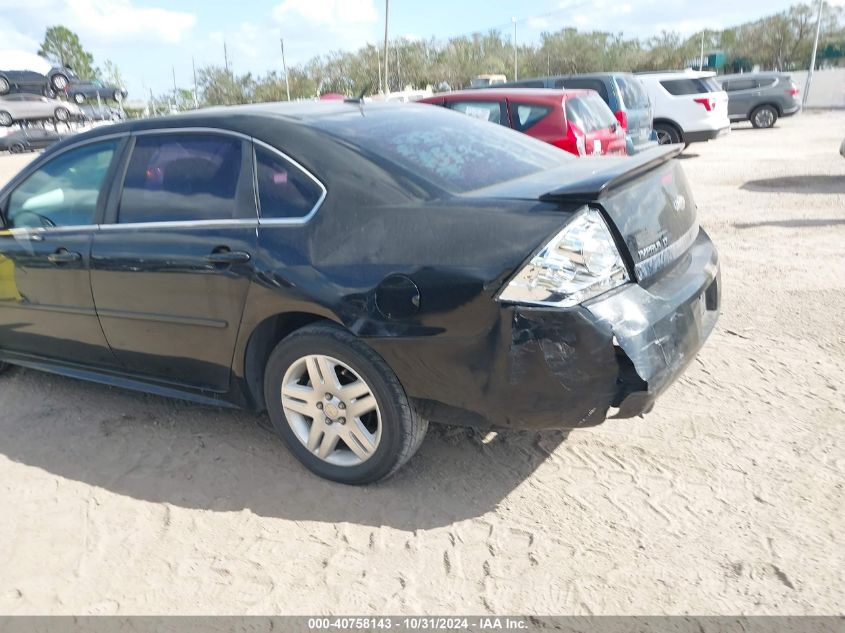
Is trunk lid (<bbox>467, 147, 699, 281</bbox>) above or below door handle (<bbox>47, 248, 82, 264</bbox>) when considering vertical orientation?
above

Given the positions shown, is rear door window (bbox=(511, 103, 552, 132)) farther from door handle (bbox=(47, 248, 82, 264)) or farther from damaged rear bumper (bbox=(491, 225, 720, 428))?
damaged rear bumper (bbox=(491, 225, 720, 428))

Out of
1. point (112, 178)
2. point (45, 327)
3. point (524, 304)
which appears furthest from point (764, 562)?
point (45, 327)

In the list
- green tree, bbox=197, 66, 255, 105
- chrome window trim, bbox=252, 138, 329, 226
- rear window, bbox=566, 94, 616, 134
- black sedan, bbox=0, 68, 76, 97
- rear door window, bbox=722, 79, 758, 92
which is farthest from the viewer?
green tree, bbox=197, 66, 255, 105

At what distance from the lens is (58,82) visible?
1426 inches

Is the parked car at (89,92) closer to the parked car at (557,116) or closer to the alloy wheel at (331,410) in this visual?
the parked car at (557,116)

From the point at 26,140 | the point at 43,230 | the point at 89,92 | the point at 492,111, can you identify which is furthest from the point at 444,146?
the point at 89,92

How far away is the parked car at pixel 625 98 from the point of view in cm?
1196

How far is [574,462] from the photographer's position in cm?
327

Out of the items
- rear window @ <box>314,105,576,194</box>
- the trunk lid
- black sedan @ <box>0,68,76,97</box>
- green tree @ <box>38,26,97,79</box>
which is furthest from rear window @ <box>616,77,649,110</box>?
green tree @ <box>38,26,97,79</box>

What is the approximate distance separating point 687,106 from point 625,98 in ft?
13.0

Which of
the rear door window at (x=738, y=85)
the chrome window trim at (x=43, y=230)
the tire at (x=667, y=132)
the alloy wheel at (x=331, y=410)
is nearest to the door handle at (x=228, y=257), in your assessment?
the alloy wheel at (x=331, y=410)

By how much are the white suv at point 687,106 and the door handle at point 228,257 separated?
14.0 metres

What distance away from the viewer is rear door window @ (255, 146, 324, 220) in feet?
10.1

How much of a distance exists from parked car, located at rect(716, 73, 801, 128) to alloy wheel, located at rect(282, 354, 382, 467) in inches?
856
